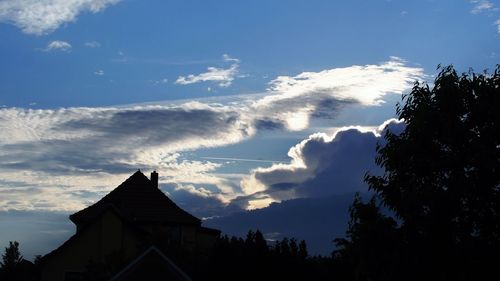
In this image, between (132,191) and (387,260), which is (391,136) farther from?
(132,191)

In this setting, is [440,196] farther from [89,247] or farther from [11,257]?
[11,257]

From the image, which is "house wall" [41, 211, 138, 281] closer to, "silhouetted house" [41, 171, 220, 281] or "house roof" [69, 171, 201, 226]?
"silhouetted house" [41, 171, 220, 281]

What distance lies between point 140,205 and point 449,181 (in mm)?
32014

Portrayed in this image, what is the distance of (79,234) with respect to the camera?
148 feet

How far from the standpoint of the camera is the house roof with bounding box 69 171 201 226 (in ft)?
170

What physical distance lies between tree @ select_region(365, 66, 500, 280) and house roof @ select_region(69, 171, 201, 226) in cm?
2725

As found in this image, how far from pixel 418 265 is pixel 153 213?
1198 inches

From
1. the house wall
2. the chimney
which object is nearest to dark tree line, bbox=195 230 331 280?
the house wall

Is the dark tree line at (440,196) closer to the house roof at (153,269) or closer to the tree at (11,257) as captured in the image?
the house roof at (153,269)

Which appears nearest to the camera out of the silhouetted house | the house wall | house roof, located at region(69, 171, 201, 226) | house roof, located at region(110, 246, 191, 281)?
house roof, located at region(110, 246, 191, 281)

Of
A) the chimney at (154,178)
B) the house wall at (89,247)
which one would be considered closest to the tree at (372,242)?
the house wall at (89,247)

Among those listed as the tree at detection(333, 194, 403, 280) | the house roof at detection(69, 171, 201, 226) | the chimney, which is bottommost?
the tree at detection(333, 194, 403, 280)

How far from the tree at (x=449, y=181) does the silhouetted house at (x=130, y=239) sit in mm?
13941

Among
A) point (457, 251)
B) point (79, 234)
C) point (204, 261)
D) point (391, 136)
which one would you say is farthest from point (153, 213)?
point (457, 251)
